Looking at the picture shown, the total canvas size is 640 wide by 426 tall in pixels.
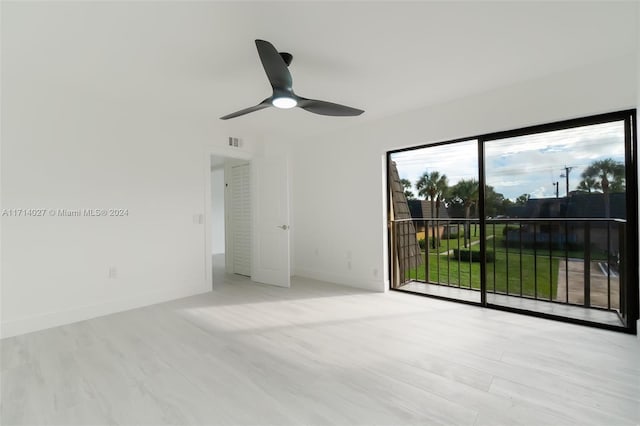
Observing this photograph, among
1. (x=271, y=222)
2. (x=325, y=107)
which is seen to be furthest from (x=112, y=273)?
(x=325, y=107)

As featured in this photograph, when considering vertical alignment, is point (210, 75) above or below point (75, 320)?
above

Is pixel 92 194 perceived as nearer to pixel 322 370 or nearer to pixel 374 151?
pixel 322 370

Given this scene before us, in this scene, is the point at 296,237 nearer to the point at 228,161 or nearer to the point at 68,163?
the point at 228,161

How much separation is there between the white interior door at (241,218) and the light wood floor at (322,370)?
1937 mm

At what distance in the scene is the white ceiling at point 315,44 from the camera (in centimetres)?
184

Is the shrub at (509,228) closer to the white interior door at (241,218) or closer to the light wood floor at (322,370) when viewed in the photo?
the light wood floor at (322,370)

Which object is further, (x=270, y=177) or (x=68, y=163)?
(x=270, y=177)

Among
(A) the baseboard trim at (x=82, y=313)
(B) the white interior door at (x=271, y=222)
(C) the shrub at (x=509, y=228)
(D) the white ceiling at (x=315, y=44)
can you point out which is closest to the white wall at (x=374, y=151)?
(D) the white ceiling at (x=315, y=44)

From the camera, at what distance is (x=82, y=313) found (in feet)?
10.0

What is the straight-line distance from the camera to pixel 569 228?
10.6ft

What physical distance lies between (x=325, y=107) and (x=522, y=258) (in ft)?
10.3

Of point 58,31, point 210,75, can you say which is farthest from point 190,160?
point 58,31

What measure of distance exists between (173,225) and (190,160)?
3.00 feet

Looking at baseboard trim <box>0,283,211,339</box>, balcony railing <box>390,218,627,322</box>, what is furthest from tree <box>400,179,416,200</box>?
baseboard trim <box>0,283,211,339</box>
